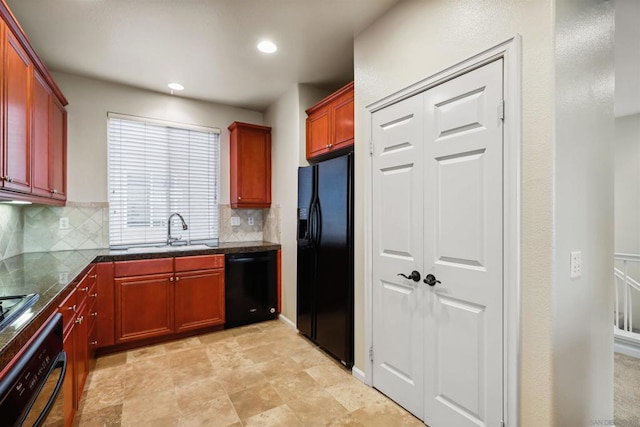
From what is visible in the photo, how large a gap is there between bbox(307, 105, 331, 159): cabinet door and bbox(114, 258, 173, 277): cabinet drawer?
72.6 inches

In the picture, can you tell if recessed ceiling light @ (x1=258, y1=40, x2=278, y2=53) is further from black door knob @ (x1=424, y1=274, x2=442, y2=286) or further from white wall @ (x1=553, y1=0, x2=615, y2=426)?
black door knob @ (x1=424, y1=274, x2=442, y2=286)

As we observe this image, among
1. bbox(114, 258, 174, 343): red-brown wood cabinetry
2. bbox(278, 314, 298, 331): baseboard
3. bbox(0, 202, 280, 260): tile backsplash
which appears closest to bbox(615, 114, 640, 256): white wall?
bbox(278, 314, 298, 331): baseboard

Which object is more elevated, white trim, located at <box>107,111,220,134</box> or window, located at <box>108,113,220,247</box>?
white trim, located at <box>107,111,220,134</box>

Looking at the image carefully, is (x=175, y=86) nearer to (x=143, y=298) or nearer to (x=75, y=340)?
(x=143, y=298)

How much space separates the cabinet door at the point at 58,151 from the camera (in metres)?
2.61

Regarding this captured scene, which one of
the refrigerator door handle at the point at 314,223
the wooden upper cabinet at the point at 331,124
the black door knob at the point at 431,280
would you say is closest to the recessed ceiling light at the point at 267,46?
the wooden upper cabinet at the point at 331,124

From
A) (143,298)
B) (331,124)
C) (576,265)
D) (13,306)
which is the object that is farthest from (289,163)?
(576,265)

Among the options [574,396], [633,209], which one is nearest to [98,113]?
[574,396]

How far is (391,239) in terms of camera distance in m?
2.15

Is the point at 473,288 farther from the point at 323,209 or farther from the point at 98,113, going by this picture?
the point at 98,113

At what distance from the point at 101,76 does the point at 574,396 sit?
4.46 m

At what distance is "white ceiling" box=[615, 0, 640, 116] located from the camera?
2236 mm

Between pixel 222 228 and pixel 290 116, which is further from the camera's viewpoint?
pixel 222 228

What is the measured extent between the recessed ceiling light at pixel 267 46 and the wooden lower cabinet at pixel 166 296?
210cm
